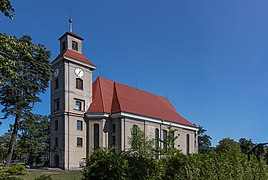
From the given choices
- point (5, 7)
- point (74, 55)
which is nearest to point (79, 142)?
point (74, 55)

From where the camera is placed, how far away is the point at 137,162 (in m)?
9.39

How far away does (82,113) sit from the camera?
39.3 meters

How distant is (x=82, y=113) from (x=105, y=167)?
31950 mm

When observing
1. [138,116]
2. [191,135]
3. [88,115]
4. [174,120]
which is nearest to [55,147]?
[88,115]

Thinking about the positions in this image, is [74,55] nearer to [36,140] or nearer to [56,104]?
[56,104]

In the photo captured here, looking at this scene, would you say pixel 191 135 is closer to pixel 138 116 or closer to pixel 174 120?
pixel 174 120

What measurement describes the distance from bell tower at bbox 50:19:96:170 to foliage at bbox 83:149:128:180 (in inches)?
1140

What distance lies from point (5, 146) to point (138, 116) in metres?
46.5

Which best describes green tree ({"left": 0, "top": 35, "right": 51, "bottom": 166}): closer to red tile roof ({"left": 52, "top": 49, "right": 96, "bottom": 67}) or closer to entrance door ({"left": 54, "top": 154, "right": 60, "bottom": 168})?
red tile roof ({"left": 52, "top": 49, "right": 96, "bottom": 67})

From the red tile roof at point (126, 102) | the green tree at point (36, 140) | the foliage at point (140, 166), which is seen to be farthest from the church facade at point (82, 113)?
the foliage at point (140, 166)

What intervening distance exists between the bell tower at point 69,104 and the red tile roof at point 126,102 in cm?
178

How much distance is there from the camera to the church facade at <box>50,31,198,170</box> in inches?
1471

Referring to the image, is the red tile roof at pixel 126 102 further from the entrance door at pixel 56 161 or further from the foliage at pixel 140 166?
the foliage at pixel 140 166

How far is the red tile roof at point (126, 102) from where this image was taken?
40.3 m
